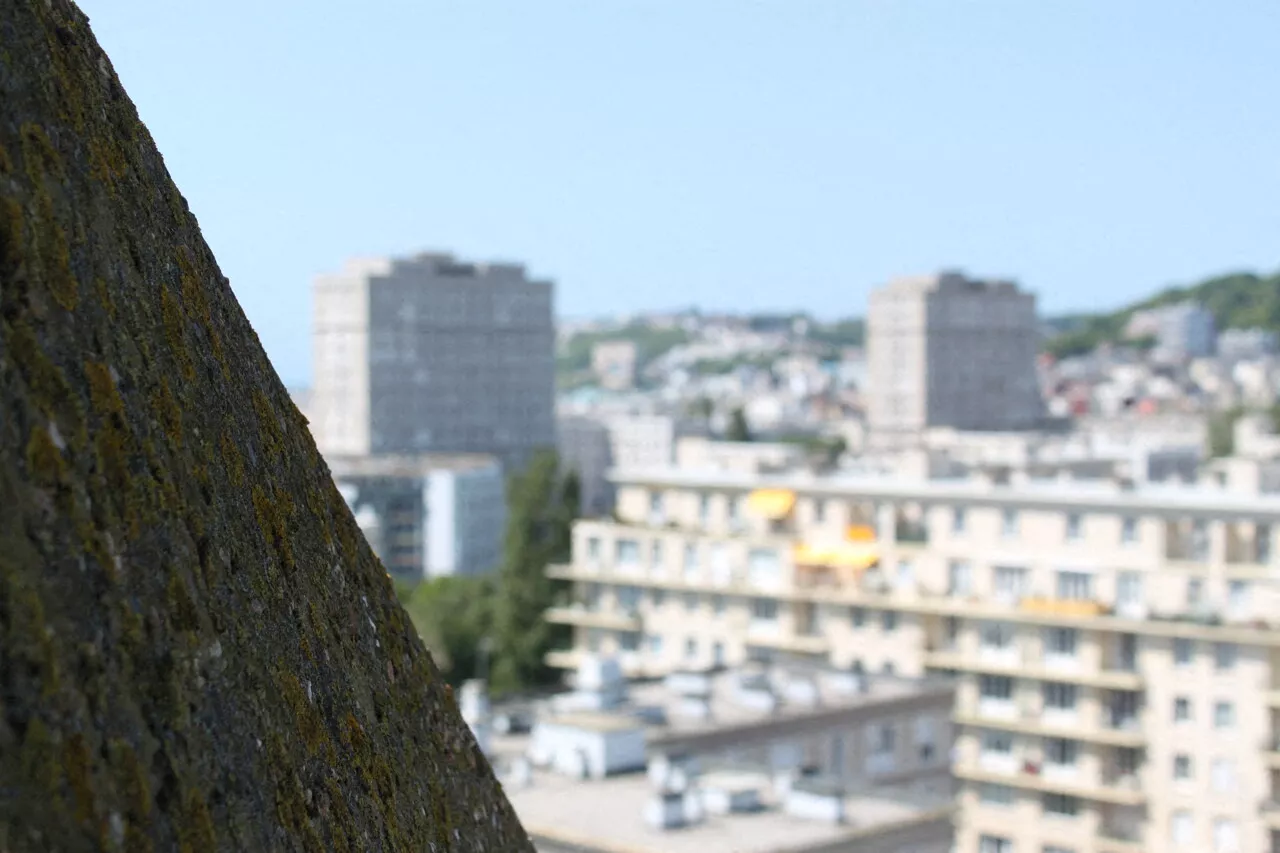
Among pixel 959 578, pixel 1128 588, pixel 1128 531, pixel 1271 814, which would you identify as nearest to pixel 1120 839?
pixel 1271 814

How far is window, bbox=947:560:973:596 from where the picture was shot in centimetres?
4634

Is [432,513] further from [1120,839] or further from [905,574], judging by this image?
[1120,839]

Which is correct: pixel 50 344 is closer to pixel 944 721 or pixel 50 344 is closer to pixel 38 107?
pixel 38 107

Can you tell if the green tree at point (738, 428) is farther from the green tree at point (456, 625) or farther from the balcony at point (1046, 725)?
the balcony at point (1046, 725)

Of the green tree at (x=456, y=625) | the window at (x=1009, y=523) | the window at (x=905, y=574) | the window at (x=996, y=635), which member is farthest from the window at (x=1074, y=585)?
the green tree at (x=456, y=625)

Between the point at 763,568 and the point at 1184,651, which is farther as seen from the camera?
the point at 763,568

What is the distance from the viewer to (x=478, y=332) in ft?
453

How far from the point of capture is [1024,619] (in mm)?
44094

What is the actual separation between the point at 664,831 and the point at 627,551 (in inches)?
1215

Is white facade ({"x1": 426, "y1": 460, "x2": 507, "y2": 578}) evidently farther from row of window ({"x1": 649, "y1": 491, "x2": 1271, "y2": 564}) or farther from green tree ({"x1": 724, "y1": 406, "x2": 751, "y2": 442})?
row of window ({"x1": 649, "y1": 491, "x2": 1271, "y2": 564})

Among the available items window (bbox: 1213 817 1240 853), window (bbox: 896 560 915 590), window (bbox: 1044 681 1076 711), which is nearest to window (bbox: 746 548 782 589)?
window (bbox: 896 560 915 590)

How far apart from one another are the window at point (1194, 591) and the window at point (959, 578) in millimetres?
5368

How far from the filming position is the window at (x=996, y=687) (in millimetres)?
44375

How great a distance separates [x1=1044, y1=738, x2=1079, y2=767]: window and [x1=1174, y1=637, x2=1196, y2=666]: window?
311cm
